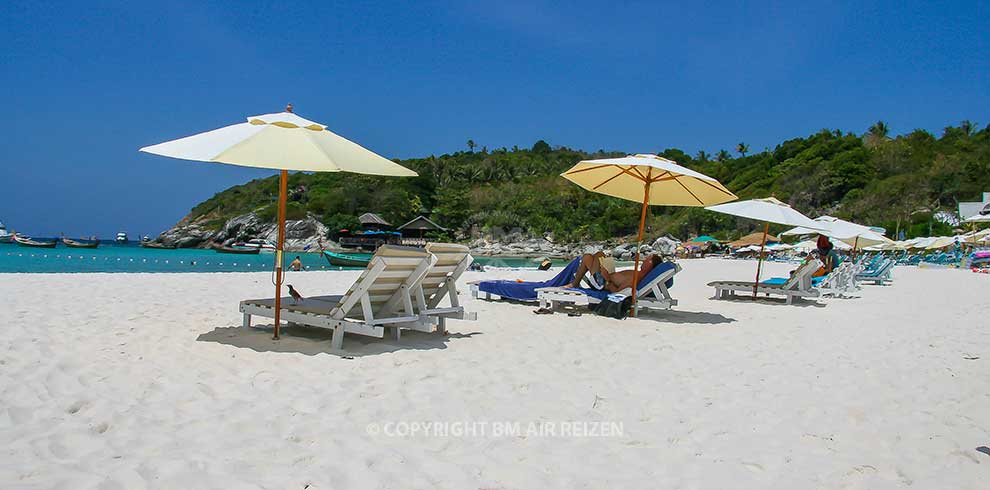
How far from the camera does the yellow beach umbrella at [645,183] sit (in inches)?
289

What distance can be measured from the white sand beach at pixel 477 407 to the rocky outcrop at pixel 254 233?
61398 millimetres

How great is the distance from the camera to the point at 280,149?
445 centimetres

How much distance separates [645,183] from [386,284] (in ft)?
14.9

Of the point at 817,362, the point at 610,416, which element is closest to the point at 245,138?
the point at 610,416

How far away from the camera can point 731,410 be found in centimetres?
346

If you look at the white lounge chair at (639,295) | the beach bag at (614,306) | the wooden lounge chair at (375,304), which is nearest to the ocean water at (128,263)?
the white lounge chair at (639,295)

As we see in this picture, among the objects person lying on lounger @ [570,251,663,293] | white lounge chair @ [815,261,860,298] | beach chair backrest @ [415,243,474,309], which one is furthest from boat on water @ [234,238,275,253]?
beach chair backrest @ [415,243,474,309]

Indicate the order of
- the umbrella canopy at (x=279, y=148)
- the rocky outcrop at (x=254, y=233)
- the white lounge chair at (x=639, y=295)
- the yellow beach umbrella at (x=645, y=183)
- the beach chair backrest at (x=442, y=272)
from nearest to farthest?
the umbrella canopy at (x=279, y=148) < the beach chair backrest at (x=442, y=272) < the yellow beach umbrella at (x=645, y=183) < the white lounge chair at (x=639, y=295) < the rocky outcrop at (x=254, y=233)

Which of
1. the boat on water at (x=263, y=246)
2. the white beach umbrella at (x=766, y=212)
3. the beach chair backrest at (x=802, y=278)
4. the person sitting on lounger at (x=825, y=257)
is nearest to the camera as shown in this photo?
the white beach umbrella at (x=766, y=212)

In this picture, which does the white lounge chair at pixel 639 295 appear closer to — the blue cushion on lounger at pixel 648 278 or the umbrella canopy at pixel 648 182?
the blue cushion on lounger at pixel 648 278

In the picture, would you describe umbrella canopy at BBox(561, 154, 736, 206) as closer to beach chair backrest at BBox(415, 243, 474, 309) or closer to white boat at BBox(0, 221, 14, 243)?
beach chair backrest at BBox(415, 243, 474, 309)

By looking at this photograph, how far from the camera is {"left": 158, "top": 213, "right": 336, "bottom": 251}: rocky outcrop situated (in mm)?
66750

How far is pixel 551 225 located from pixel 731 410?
6574cm

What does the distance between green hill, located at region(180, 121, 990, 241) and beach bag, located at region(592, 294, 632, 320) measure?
43027mm
